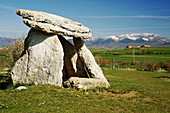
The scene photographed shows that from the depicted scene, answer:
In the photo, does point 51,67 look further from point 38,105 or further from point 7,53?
point 7,53

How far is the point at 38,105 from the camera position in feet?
33.7

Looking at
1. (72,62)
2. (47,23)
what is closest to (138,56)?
(72,62)

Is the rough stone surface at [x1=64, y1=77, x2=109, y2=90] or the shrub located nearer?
the rough stone surface at [x1=64, y1=77, x2=109, y2=90]

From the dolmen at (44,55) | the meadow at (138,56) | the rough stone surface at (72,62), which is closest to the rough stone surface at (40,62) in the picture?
the dolmen at (44,55)

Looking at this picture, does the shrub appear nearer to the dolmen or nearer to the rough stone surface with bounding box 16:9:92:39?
the dolmen

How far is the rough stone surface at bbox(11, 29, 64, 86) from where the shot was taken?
15.0 metres

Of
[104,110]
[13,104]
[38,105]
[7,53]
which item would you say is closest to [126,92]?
[104,110]

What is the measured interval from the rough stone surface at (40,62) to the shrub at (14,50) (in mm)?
7757

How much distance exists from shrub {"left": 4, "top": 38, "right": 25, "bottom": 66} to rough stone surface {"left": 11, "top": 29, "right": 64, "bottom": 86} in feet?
25.5

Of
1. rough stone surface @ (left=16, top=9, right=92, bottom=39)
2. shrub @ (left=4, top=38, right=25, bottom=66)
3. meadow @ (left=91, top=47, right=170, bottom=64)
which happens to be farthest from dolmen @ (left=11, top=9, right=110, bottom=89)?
meadow @ (left=91, top=47, right=170, bottom=64)

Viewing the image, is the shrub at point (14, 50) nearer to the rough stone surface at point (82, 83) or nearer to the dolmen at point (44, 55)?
the dolmen at point (44, 55)

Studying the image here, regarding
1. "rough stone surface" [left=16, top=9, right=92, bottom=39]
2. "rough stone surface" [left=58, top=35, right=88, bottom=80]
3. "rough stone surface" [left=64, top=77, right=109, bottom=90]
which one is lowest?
"rough stone surface" [left=64, top=77, right=109, bottom=90]

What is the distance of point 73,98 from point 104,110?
8.68 feet

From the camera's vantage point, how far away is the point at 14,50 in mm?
23438
